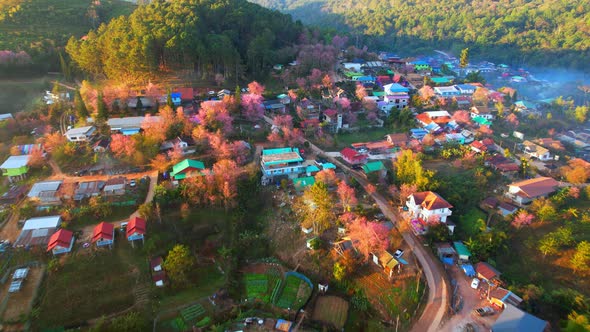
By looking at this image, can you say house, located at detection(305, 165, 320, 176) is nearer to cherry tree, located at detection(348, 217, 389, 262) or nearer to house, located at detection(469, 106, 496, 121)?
cherry tree, located at detection(348, 217, 389, 262)

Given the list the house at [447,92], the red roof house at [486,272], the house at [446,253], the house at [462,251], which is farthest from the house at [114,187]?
the house at [447,92]

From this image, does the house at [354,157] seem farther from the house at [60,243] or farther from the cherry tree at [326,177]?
the house at [60,243]

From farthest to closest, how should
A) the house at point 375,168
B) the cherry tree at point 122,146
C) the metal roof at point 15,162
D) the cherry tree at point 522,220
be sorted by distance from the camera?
the house at point 375,168, the cherry tree at point 122,146, the metal roof at point 15,162, the cherry tree at point 522,220

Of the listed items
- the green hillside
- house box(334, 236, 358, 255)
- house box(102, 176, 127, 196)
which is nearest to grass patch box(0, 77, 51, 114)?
the green hillside

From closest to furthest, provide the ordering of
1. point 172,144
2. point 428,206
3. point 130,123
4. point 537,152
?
point 428,206 < point 172,144 < point 130,123 < point 537,152

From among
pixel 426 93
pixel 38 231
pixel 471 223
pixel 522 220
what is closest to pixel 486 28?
pixel 426 93

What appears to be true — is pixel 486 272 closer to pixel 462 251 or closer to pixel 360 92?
pixel 462 251
